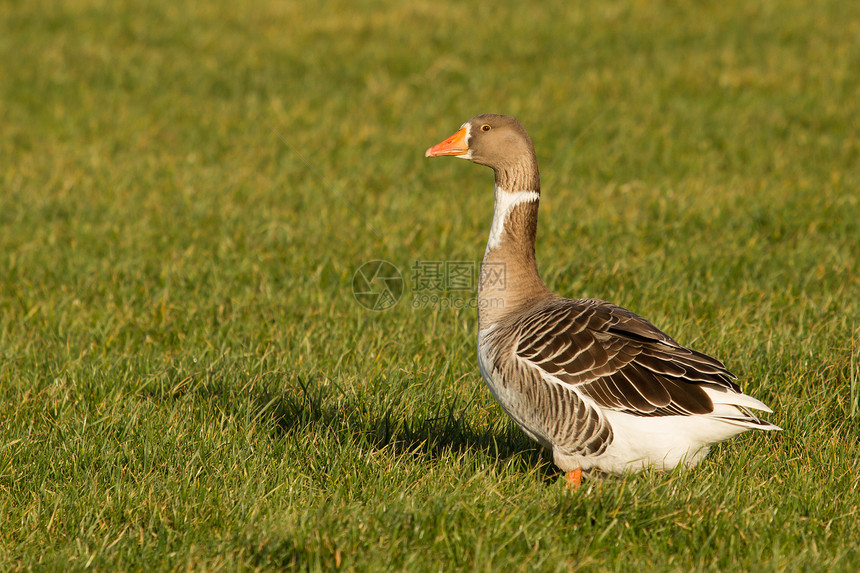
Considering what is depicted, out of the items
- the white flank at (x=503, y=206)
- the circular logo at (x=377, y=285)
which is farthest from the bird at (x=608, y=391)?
the circular logo at (x=377, y=285)

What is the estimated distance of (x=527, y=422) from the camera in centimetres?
455

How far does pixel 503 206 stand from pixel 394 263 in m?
2.87

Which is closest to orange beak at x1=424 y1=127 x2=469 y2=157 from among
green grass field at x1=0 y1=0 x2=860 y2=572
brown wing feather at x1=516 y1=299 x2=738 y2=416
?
brown wing feather at x1=516 y1=299 x2=738 y2=416

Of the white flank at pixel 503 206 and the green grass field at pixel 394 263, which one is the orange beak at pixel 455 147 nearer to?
the white flank at pixel 503 206

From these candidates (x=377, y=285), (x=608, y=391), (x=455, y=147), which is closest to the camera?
(x=608, y=391)

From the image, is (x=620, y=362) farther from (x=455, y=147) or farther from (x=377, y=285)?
(x=377, y=285)

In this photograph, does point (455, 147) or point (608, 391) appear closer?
point (608, 391)

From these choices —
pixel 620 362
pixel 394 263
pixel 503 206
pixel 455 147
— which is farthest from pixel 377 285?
pixel 620 362

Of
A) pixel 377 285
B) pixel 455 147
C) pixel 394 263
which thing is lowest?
pixel 377 285

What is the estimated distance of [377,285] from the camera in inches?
304

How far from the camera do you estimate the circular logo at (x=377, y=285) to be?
741 cm

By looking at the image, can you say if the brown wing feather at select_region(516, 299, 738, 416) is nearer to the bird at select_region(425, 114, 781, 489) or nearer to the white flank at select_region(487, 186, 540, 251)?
the bird at select_region(425, 114, 781, 489)

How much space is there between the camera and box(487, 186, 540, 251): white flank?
5.21 meters

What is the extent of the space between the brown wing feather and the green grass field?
1.41 ft
